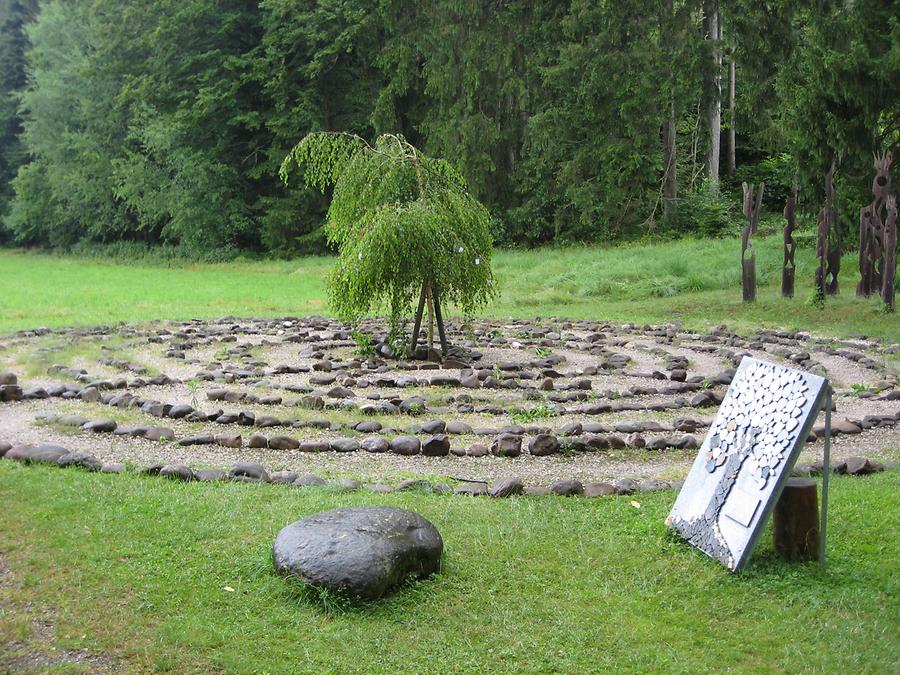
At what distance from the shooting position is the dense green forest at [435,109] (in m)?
28.6

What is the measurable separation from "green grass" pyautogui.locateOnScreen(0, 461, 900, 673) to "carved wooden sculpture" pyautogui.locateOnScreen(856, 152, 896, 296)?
10.9 meters

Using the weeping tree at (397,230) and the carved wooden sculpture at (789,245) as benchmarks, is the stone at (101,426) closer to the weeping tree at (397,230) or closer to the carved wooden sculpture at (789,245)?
the weeping tree at (397,230)

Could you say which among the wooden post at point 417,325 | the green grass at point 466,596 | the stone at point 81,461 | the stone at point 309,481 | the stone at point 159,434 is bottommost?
the green grass at point 466,596

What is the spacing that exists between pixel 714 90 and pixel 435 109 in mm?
10079

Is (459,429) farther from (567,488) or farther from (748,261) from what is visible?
(748,261)

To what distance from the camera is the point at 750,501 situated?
5.01 meters

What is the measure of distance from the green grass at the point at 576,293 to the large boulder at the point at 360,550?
1110 cm

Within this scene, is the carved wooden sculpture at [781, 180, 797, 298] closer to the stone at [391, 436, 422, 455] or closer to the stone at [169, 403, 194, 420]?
the stone at [391, 436, 422, 455]

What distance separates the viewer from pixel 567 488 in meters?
6.45

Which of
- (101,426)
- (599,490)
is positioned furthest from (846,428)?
(101,426)

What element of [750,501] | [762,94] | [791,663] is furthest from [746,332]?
[762,94]

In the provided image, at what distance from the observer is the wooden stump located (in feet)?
16.9

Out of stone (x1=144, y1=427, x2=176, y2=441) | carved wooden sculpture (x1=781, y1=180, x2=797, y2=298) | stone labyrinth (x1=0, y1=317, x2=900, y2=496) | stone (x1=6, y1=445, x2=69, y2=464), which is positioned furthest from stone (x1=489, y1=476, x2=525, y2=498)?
carved wooden sculpture (x1=781, y1=180, x2=797, y2=298)

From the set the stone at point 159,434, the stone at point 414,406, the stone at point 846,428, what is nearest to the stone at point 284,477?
the stone at point 159,434
